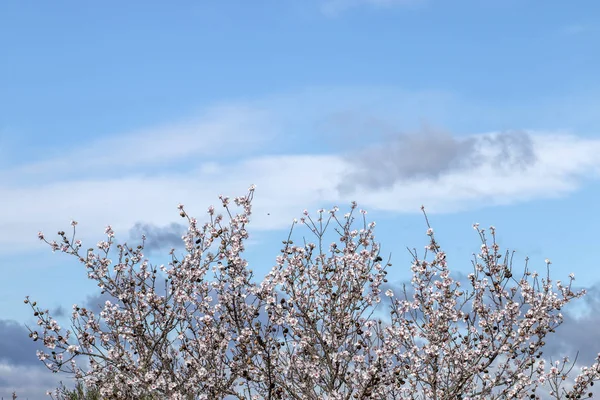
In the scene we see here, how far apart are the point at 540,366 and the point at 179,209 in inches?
288

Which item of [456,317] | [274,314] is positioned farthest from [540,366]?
[274,314]

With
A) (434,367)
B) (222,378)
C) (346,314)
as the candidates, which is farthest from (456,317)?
(222,378)

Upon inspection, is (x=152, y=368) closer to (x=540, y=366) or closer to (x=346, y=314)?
(x=346, y=314)

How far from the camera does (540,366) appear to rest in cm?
1461

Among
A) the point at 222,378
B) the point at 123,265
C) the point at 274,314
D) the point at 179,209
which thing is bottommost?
the point at 222,378

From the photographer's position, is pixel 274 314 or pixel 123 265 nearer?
pixel 274 314

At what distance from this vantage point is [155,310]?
47.1 feet

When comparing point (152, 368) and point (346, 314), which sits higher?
point (346, 314)

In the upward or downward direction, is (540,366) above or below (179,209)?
below

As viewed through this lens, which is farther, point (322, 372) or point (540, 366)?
point (540, 366)

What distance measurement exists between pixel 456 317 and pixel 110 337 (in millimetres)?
6501

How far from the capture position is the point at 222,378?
550 inches

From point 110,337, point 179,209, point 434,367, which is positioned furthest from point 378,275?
point 110,337

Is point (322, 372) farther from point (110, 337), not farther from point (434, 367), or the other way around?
point (110, 337)
